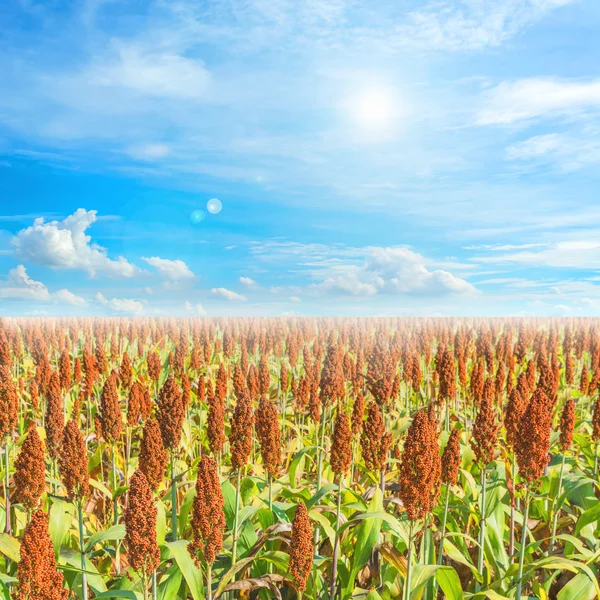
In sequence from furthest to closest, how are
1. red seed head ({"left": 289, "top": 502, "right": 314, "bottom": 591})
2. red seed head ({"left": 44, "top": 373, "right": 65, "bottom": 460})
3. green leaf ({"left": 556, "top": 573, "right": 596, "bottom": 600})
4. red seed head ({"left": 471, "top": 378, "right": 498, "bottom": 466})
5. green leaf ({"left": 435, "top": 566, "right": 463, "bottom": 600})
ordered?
red seed head ({"left": 44, "top": 373, "right": 65, "bottom": 460}) → red seed head ({"left": 471, "top": 378, "right": 498, "bottom": 466}) → green leaf ({"left": 556, "top": 573, "right": 596, "bottom": 600}) → green leaf ({"left": 435, "top": 566, "right": 463, "bottom": 600}) → red seed head ({"left": 289, "top": 502, "right": 314, "bottom": 591})

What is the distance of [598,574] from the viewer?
512 centimetres

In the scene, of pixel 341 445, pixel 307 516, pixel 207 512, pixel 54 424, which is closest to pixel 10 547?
pixel 54 424

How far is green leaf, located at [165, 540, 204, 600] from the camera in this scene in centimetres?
358

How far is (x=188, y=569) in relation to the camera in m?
3.62

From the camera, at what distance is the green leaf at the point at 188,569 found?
11.7 feet

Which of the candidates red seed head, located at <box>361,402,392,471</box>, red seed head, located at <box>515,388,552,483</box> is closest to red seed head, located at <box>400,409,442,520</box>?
red seed head, located at <box>515,388,552,483</box>

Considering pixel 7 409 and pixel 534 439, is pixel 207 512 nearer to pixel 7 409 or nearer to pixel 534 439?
pixel 534 439

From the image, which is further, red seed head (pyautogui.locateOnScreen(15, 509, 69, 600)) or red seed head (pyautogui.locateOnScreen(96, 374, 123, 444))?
red seed head (pyautogui.locateOnScreen(96, 374, 123, 444))

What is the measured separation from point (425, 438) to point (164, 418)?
243cm

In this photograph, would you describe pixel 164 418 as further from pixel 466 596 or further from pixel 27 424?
pixel 27 424

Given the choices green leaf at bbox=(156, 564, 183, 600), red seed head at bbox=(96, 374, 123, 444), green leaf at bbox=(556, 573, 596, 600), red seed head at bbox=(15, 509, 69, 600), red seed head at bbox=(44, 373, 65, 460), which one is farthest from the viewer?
red seed head at bbox=(96, 374, 123, 444)

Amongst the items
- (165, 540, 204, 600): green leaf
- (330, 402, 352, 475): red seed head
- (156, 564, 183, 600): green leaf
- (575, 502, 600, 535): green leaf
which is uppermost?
(330, 402, 352, 475): red seed head

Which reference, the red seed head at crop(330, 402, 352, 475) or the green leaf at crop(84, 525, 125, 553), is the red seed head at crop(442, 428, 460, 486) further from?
the green leaf at crop(84, 525, 125, 553)

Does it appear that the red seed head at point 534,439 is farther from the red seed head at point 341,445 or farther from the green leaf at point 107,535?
the green leaf at point 107,535
